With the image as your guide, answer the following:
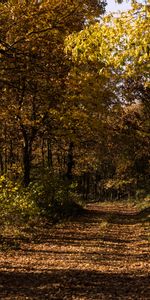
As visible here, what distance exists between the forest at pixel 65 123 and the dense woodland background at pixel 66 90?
1.3 inches

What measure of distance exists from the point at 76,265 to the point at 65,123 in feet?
34.1

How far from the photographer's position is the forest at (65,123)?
8.80 meters

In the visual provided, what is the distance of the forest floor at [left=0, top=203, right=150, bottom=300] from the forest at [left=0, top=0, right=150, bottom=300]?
24mm

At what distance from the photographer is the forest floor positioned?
27.0 feet

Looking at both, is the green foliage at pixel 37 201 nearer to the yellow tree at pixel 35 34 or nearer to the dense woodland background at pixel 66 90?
the dense woodland background at pixel 66 90

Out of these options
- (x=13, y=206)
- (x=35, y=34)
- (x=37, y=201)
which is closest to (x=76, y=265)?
(x=13, y=206)

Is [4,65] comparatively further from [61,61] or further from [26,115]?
[26,115]

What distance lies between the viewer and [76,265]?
1078 centimetres

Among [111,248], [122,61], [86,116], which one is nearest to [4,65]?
[122,61]

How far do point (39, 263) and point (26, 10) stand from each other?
6.33 meters

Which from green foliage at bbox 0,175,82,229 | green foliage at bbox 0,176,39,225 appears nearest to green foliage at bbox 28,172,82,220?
green foliage at bbox 0,175,82,229

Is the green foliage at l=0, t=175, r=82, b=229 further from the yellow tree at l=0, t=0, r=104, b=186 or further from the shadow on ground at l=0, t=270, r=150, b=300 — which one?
the shadow on ground at l=0, t=270, r=150, b=300

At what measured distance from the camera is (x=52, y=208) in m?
20.1

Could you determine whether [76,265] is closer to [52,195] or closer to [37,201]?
[37,201]
